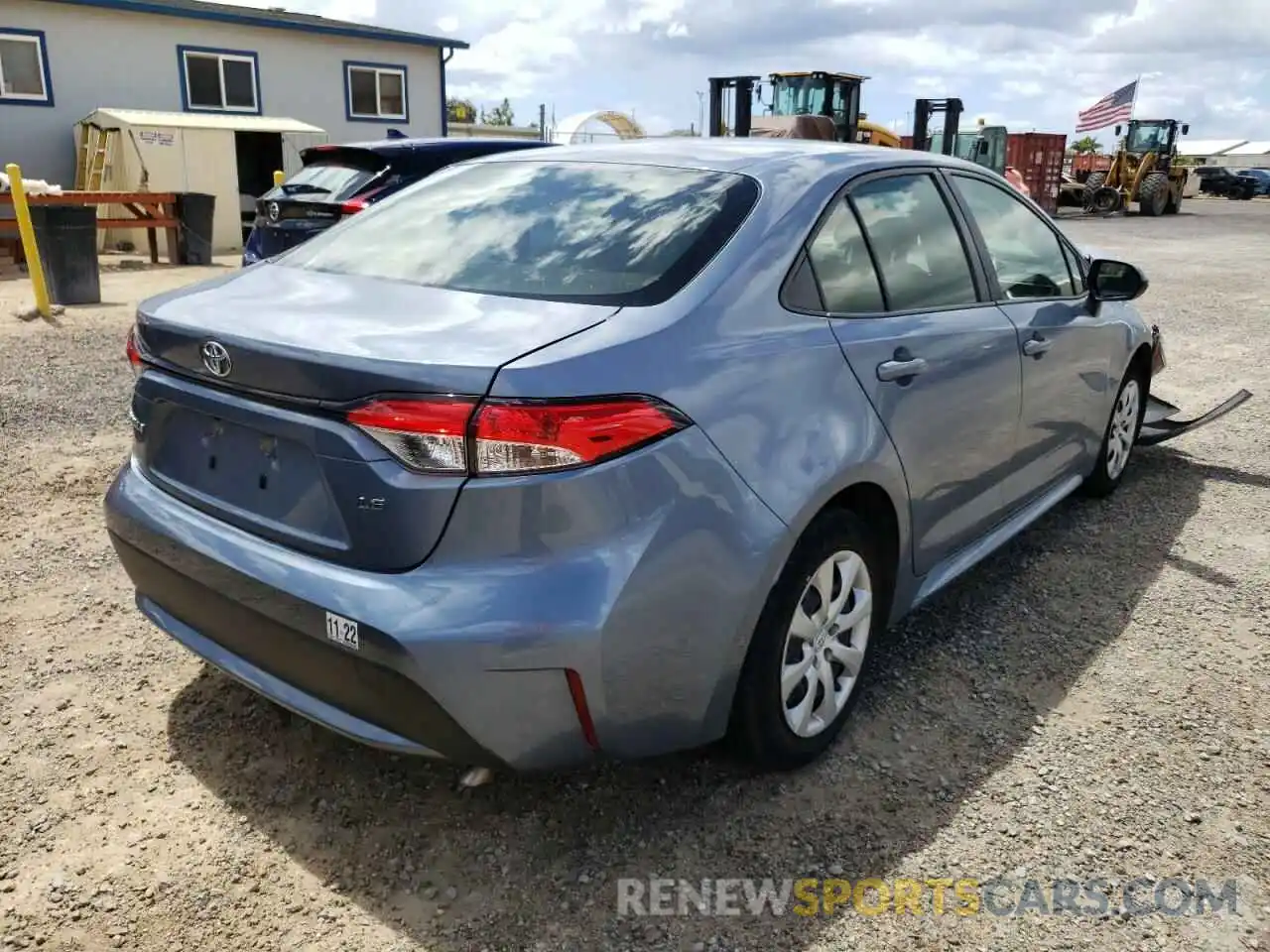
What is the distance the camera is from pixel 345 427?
208 centimetres

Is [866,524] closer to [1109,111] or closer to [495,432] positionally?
Result: [495,432]

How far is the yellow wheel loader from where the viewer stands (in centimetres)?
3127

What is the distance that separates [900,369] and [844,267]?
32 centimetres

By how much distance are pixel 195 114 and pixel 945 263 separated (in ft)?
62.1

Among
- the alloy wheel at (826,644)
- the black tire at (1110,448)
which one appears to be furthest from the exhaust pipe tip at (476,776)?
the black tire at (1110,448)

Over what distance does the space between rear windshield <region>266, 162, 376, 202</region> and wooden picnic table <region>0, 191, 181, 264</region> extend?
6028 millimetres

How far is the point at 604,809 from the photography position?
8.49 feet

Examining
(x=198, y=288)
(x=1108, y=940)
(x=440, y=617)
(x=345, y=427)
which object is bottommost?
(x=1108, y=940)

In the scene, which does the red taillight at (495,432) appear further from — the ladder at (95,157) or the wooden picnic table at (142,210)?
the ladder at (95,157)

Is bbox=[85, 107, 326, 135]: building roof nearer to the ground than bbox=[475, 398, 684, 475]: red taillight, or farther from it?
farther from it

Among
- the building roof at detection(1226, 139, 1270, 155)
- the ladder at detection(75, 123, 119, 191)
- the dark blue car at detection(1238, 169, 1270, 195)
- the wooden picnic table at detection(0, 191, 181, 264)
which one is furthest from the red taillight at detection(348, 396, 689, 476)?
the building roof at detection(1226, 139, 1270, 155)

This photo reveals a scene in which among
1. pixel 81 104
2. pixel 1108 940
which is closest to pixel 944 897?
pixel 1108 940

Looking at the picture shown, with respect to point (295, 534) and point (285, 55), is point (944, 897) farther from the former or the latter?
point (285, 55)

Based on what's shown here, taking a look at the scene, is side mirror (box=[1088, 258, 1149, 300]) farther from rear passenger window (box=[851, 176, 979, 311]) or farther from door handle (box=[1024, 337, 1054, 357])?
rear passenger window (box=[851, 176, 979, 311])
